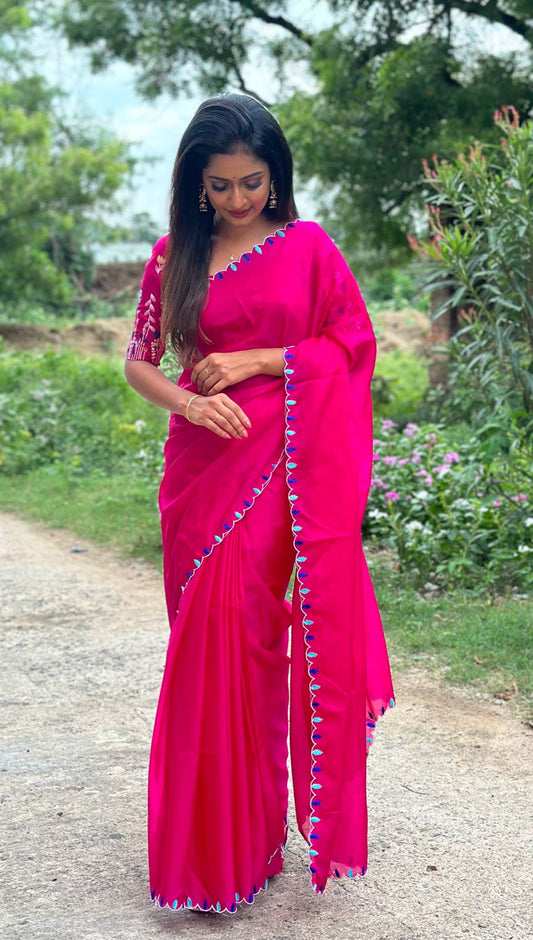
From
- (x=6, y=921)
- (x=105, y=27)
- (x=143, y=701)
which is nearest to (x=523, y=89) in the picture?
(x=105, y=27)

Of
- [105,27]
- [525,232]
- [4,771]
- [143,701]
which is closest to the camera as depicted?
[4,771]

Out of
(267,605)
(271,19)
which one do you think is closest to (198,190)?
(267,605)

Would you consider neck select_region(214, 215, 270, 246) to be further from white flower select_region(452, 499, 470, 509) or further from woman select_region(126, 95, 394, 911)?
white flower select_region(452, 499, 470, 509)

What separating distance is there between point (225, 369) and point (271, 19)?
1028cm

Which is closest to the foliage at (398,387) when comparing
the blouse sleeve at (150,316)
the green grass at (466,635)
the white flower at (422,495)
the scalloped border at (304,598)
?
the white flower at (422,495)

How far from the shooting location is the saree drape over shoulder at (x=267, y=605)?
2.48m

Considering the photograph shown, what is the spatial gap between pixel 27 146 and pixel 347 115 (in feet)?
25.4

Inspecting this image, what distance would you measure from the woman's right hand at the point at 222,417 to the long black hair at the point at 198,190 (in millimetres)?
195

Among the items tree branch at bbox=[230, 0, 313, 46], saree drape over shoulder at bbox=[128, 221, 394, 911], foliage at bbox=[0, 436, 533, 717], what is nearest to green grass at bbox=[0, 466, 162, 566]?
foliage at bbox=[0, 436, 533, 717]

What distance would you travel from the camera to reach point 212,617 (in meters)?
2.50

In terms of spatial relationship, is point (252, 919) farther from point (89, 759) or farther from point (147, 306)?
point (147, 306)

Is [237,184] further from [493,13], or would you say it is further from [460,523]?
[493,13]

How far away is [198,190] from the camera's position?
2602mm

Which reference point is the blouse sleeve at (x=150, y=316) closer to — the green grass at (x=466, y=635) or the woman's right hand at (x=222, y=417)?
the woman's right hand at (x=222, y=417)
